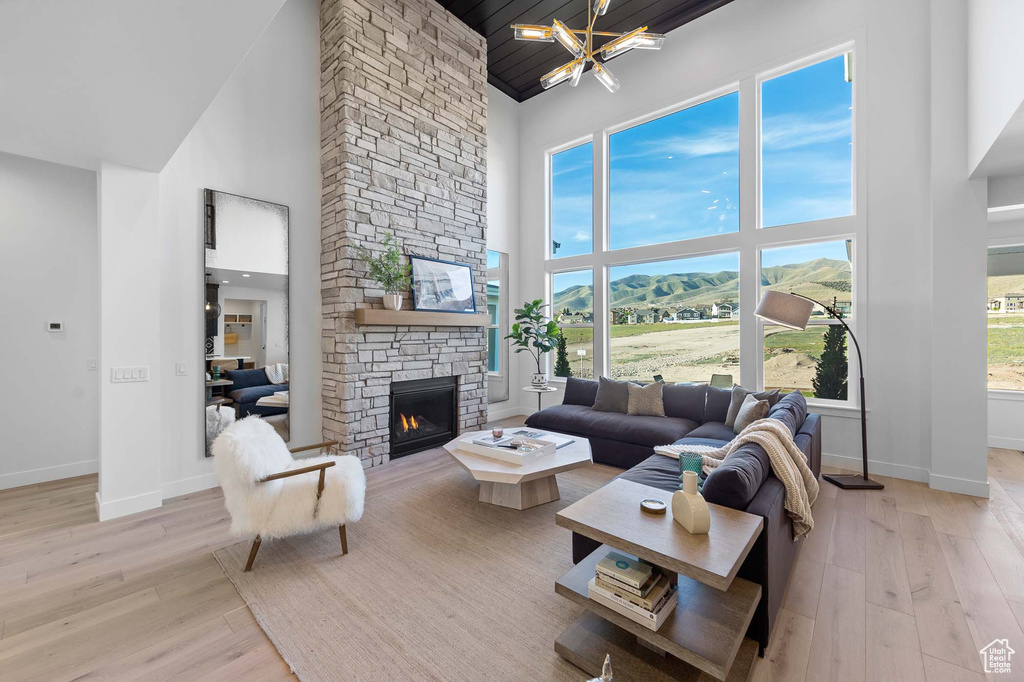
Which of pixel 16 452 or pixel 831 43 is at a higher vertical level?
pixel 831 43

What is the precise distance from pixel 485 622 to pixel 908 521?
296 centimetres

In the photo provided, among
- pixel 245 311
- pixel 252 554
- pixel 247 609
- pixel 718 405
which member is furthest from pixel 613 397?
pixel 245 311

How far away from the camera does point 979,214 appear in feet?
10.3

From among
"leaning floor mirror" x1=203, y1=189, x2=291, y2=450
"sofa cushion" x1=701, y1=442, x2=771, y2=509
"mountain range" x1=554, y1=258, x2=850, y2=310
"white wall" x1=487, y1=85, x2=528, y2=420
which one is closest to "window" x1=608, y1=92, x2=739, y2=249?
"mountain range" x1=554, y1=258, x2=850, y2=310

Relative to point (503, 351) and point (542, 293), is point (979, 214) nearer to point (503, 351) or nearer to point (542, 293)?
point (542, 293)

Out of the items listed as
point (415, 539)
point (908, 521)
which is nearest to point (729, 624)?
point (415, 539)

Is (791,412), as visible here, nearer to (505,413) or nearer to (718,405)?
(718,405)

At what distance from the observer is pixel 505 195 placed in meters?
6.23

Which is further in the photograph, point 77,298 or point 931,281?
point 77,298

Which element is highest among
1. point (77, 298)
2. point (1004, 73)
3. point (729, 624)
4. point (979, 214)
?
point (1004, 73)

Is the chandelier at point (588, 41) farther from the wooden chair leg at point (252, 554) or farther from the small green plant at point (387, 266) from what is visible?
the wooden chair leg at point (252, 554)

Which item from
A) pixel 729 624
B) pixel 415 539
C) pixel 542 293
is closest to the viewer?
pixel 729 624

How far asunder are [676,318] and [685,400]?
1326 millimetres

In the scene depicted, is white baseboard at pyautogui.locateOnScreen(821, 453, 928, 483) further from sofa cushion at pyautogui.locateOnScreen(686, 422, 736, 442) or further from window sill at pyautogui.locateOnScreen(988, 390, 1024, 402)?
window sill at pyautogui.locateOnScreen(988, 390, 1024, 402)
